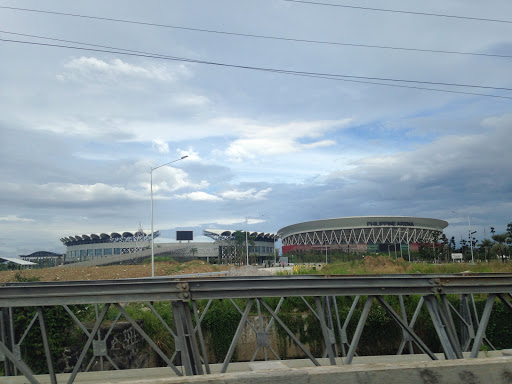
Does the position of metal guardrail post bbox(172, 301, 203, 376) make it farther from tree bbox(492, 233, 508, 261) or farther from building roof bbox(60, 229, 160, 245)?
building roof bbox(60, 229, 160, 245)

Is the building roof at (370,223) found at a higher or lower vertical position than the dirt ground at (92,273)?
higher

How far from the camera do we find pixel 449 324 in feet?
23.6

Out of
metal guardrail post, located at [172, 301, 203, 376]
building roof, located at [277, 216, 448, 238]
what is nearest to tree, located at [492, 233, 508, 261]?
building roof, located at [277, 216, 448, 238]

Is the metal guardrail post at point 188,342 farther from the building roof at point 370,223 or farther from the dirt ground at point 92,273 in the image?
the building roof at point 370,223

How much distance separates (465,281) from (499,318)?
10.6 metres

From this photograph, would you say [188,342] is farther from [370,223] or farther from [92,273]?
[370,223]

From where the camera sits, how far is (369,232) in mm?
148375

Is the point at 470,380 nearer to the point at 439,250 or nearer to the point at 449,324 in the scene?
the point at 449,324

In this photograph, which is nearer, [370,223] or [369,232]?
[370,223]

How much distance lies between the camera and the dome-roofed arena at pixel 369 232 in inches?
5704

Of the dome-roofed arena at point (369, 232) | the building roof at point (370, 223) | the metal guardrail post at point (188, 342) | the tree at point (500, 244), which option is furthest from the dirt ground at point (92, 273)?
the building roof at point (370, 223)

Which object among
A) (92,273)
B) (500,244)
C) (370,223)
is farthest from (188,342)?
(370,223)

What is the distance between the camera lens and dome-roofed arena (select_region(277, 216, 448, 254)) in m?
145

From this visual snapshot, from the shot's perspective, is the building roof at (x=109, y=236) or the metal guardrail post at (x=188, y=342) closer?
the metal guardrail post at (x=188, y=342)
